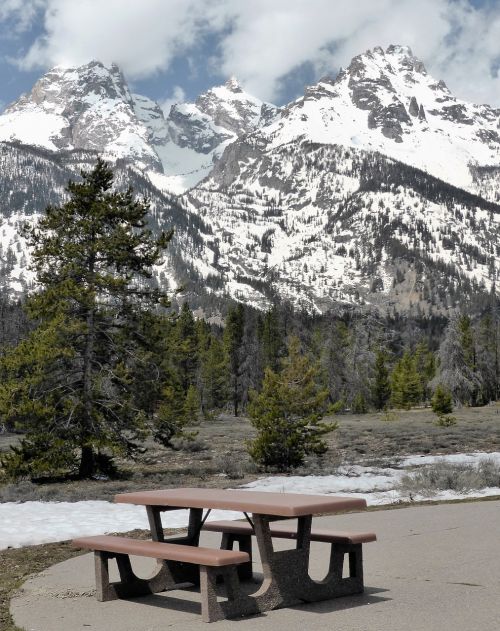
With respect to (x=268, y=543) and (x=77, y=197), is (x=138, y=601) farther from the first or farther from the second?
(x=77, y=197)

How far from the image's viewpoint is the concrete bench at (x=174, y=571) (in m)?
5.89

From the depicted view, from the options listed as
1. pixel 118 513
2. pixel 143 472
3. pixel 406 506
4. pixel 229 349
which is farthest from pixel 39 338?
pixel 229 349

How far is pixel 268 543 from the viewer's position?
20.2 feet

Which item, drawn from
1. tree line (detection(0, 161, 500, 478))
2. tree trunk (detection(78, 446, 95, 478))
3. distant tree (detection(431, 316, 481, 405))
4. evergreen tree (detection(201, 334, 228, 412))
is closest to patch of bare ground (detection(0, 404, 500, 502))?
tree trunk (detection(78, 446, 95, 478))

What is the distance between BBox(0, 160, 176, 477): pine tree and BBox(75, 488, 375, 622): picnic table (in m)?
11.2

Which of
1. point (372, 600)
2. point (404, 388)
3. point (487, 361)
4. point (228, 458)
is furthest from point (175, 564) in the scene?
point (487, 361)

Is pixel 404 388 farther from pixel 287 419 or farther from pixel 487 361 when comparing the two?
pixel 287 419

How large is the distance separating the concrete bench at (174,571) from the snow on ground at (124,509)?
3.65m

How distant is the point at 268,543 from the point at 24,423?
Answer: 42.8ft

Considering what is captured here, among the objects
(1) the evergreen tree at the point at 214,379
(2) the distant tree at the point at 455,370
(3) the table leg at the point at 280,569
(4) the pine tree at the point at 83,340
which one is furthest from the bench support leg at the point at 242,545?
(1) the evergreen tree at the point at 214,379

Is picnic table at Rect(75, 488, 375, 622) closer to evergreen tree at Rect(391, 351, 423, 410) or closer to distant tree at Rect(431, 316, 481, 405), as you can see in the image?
distant tree at Rect(431, 316, 481, 405)

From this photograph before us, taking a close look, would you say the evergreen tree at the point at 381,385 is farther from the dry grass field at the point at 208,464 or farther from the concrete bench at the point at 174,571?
the concrete bench at the point at 174,571

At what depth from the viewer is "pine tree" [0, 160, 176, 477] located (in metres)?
18.0

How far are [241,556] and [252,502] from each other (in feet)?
1.43
